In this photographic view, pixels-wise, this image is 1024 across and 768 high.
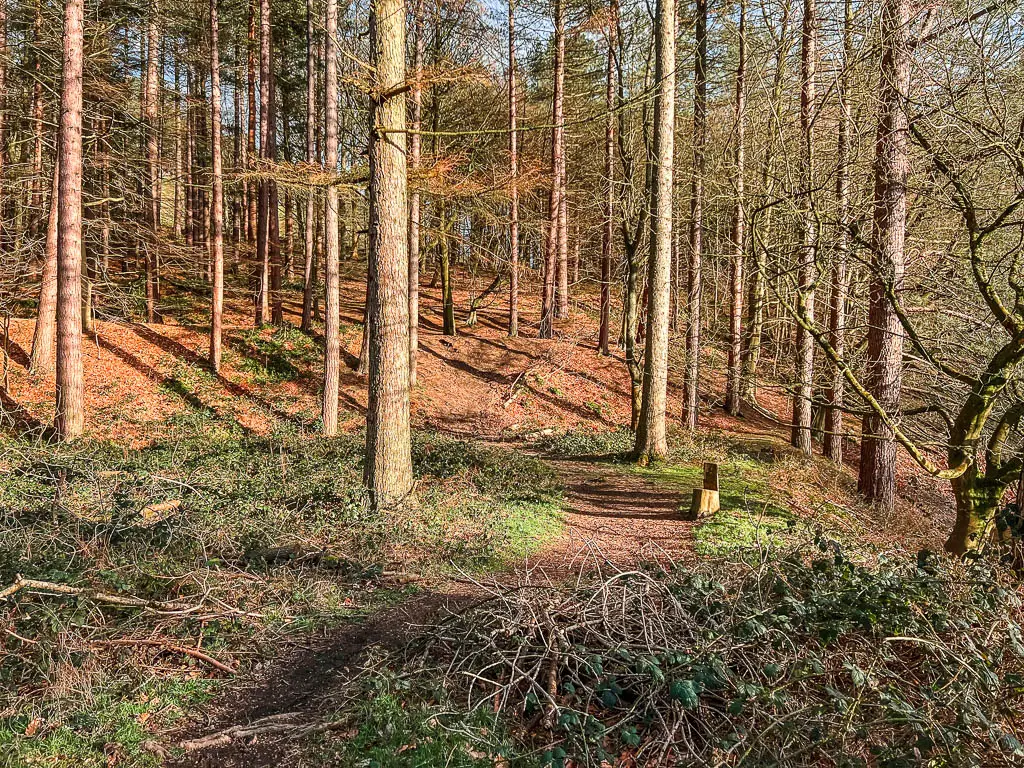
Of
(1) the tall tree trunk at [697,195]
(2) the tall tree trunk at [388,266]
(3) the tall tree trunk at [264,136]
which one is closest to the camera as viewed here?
(2) the tall tree trunk at [388,266]

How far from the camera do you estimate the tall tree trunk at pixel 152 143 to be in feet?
52.8

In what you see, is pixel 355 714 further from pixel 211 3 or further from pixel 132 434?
pixel 211 3

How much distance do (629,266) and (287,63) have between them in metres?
19.4

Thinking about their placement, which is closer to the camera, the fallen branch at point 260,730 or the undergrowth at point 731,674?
the undergrowth at point 731,674

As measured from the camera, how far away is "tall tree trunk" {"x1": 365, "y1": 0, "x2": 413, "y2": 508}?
7473 millimetres

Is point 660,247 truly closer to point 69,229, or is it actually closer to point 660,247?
point 660,247

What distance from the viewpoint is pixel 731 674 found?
361 cm

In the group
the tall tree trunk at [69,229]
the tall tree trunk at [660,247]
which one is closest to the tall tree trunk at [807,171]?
the tall tree trunk at [660,247]

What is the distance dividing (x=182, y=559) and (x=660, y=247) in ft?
29.0

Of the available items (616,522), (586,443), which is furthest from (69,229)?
(586,443)

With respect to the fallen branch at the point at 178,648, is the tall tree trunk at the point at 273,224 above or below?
above

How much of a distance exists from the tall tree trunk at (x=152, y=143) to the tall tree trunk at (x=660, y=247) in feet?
38.5

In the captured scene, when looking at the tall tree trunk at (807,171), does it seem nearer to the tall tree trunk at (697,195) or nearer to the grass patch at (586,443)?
the tall tree trunk at (697,195)

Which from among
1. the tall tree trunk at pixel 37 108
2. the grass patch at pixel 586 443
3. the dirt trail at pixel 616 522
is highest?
the tall tree trunk at pixel 37 108
